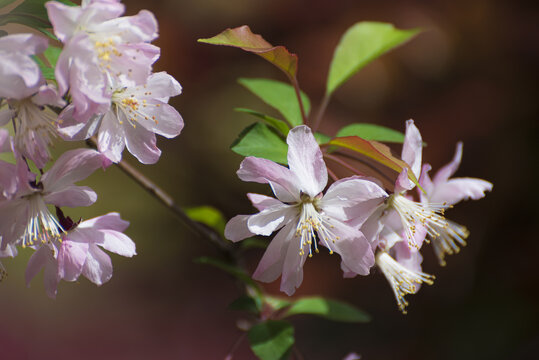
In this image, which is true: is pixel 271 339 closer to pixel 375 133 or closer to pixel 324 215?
pixel 324 215

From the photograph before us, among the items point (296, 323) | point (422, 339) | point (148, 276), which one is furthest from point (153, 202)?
point (422, 339)

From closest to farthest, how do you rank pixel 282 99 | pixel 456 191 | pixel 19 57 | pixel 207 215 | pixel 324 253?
pixel 19 57, pixel 456 191, pixel 282 99, pixel 207 215, pixel 324 253

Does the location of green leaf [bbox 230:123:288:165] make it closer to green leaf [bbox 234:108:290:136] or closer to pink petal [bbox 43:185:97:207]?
green leaf [bbox 234:108:290:136]

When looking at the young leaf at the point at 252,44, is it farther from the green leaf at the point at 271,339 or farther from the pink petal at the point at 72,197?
the green leaf at the point at 271,339

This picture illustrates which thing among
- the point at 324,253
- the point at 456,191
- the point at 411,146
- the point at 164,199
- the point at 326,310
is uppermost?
the point at 411,146

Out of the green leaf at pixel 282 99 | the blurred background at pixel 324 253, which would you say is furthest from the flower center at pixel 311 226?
the blurred background at pixel 324 253

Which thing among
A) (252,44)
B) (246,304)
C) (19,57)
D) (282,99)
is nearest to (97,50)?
(19,57)

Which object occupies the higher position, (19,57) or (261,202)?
(19,57)

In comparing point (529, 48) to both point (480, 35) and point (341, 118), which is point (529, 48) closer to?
point (480, 35)
